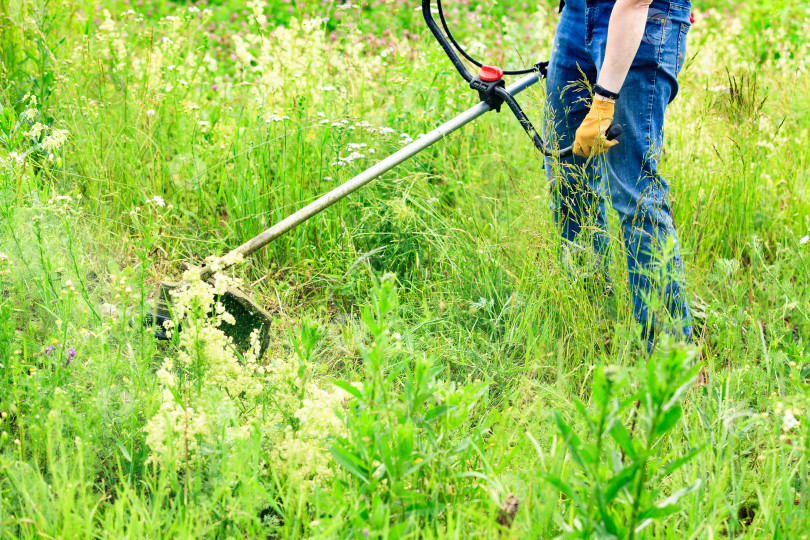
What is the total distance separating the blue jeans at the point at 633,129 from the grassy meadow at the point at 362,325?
13 cm

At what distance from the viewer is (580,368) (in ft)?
7.80

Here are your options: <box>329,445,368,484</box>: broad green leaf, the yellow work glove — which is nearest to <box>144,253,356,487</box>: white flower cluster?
<box>329,445,368,484</box>: broad green leaf

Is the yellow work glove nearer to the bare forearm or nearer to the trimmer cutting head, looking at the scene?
the bare forearm

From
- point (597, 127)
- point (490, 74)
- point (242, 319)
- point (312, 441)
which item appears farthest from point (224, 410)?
point (490, 74)

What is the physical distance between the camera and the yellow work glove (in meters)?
2.16

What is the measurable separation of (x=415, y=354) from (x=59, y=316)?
3.53 ft

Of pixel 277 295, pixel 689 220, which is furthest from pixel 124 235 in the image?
pixel 689 220

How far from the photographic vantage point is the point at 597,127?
219 cm

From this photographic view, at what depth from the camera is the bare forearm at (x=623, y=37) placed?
2.04 m

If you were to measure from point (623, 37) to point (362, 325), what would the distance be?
1293 mm

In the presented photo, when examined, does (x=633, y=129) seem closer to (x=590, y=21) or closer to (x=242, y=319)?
(x=590, y=21)

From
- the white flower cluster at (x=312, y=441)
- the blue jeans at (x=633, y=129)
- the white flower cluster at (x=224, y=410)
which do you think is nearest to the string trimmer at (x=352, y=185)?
the blue jeans at (x=633, y=129)

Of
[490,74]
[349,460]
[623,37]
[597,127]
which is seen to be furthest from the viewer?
[490,74]

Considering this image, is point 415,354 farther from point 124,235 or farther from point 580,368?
point 124,235
